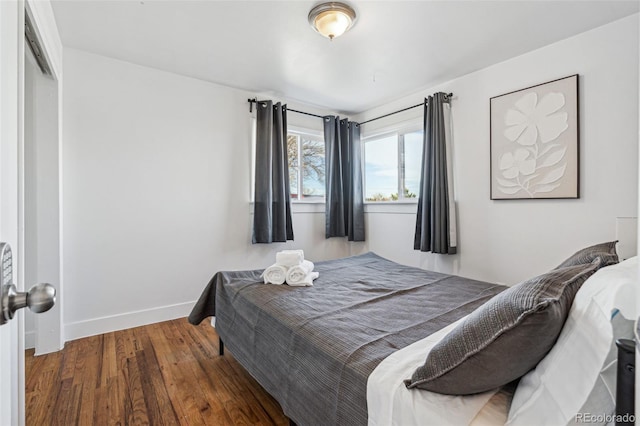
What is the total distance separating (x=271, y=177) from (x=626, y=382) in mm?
3098

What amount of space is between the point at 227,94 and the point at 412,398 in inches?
128

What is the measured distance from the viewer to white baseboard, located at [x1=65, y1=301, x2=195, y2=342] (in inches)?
97.3

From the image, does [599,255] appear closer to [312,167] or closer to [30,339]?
[312,167]

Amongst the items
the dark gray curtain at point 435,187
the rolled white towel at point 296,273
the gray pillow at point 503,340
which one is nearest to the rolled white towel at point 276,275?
the rolled white towel at point 296,273

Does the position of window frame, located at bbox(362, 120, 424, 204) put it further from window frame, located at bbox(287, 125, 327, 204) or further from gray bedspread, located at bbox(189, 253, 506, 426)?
gray bedspread, located at bbox(189, 253, 506, 426)

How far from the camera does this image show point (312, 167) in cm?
399

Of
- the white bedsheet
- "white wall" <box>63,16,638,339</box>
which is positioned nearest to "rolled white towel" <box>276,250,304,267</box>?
the white bedsheet

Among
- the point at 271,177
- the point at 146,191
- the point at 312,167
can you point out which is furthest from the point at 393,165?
the point at 146,191

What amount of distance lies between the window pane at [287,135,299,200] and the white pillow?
3262 mm

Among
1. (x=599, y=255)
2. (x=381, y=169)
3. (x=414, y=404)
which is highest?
(x=381, y=169)

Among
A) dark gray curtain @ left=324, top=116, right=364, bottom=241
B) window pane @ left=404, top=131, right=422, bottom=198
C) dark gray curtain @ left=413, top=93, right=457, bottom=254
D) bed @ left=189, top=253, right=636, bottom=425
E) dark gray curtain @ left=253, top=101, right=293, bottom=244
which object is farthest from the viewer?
dark gray curtain @ left=324, top=116, right=364, bottom=241

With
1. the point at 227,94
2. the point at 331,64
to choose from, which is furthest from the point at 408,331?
the point at 227,94

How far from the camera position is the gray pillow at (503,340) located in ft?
2.40

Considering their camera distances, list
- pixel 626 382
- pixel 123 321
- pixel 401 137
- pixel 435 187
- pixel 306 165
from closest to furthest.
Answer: pixel 626 382 < pixel 123 321 < pixel 435 187 < pixel 401 137 < pixel 306 165
